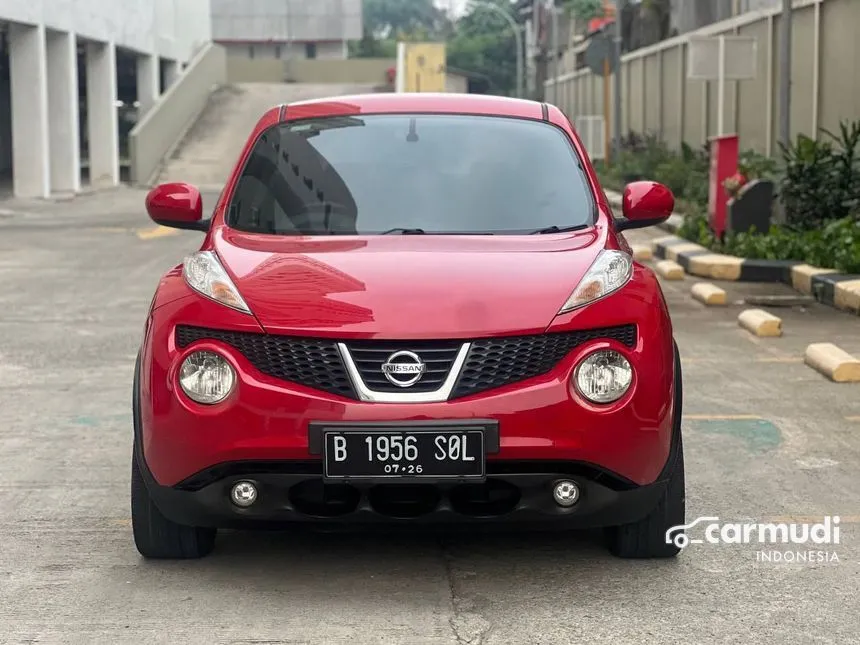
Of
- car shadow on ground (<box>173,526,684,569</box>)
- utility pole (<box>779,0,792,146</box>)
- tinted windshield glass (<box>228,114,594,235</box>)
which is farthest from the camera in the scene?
utility pole (<box>779,0,792,146</box>)

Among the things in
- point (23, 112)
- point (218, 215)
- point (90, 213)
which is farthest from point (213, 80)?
point (218, 215)

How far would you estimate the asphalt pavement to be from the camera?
444 cm

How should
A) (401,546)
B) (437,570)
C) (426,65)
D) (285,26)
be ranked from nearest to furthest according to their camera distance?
1. (437,570)
2. (401,546)
3. (426,65)
4. (285,26)

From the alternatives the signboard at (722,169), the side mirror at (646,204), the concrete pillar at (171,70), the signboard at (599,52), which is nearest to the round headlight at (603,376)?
the side mirror at (646,204)

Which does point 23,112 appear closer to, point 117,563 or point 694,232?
point 694,232

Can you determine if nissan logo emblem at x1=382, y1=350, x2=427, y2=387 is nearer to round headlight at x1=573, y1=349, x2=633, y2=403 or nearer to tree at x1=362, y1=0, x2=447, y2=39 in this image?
round headlight at x1=573, y1=349, x2=633, y2=403

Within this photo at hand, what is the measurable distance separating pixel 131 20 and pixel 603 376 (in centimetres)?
4003

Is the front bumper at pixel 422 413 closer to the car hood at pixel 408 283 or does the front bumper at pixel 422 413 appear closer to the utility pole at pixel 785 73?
the car hood at pixel 408 283

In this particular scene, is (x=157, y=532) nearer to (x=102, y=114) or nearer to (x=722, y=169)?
(x=722, y=169)

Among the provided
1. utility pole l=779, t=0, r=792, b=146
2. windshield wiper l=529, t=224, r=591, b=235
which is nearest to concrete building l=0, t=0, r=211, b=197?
utility pole l=779, t=0, r=792, b=146

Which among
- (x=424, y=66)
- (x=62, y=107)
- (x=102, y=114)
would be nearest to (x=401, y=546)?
(x=62, y=107)

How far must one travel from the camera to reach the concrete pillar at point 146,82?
1815 inches

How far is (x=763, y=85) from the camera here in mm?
23484

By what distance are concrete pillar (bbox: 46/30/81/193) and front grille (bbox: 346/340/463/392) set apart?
32.4 meters
